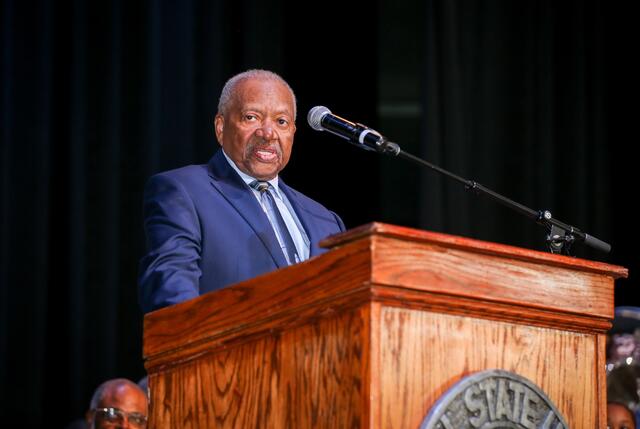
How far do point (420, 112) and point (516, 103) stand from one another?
1.65 feet

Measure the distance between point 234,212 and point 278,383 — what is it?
0.74 m

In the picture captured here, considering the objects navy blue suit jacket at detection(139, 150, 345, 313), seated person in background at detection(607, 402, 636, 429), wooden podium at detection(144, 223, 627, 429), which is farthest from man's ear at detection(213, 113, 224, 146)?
seated person in background at detection(607, 402, 636, 429)

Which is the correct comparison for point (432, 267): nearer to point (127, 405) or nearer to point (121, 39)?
point (127, 405)

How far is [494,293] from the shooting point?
5.32 feet

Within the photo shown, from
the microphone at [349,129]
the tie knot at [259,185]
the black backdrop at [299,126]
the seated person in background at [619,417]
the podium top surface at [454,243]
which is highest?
the black backdrop at [299,126]

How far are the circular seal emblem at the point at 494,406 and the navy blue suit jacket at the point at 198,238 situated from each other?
0.69 metres

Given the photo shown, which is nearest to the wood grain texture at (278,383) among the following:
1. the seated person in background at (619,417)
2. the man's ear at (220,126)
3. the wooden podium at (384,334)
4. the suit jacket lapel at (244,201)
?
the wooden podium at (384,334)

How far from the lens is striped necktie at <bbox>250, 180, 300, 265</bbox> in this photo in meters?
2.39

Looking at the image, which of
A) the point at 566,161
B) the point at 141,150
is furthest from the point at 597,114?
the point at 141,150

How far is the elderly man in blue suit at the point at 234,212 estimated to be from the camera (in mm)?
2148

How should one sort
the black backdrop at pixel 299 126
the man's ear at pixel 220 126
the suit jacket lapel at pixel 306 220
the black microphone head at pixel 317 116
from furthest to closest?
the black backdrop at pixel 299 126
the man's ear at pixel 220 126
the suit jacket lapel at pixel 306 220
the black microphone head at pixel 317 116

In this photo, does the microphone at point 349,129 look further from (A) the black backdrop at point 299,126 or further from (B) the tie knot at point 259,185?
(A) the black backdrop at point 299,126

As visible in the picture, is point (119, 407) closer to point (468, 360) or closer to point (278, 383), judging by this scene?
point (278, 383)

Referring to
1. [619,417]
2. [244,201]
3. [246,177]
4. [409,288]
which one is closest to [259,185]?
[246,177]
